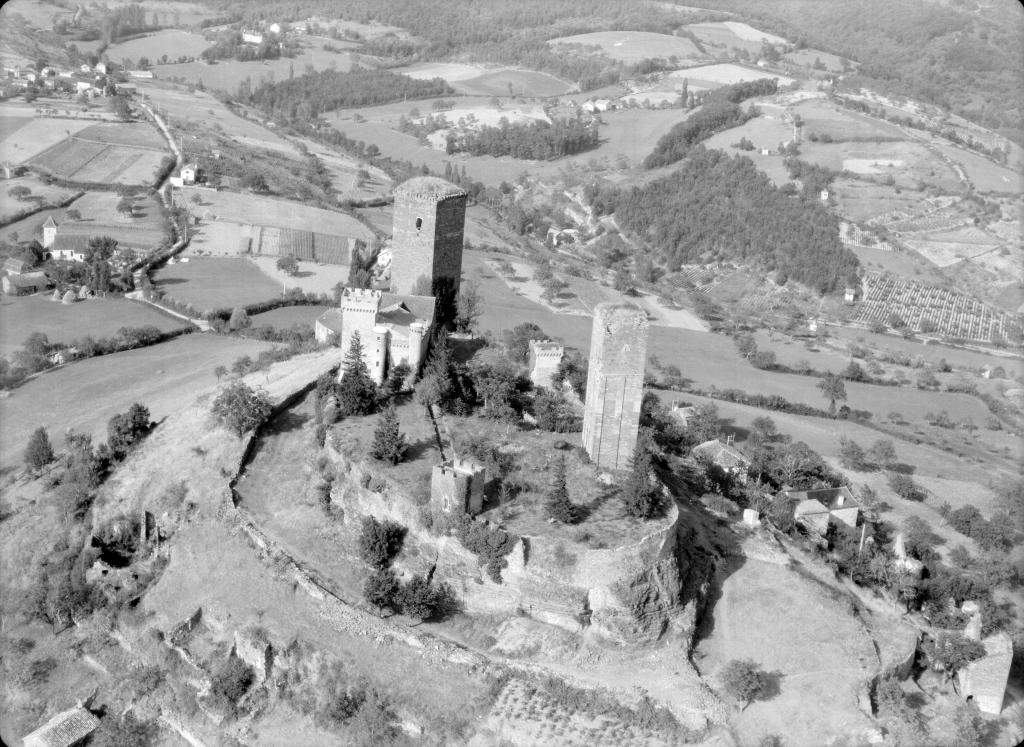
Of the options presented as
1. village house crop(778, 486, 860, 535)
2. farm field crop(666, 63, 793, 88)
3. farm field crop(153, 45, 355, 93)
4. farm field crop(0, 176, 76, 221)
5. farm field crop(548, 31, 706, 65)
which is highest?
farm field crop(548, 31, 706, 65)

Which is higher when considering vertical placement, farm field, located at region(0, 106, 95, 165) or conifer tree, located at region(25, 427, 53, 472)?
farm field, located at region(0, 106, 95, 165)

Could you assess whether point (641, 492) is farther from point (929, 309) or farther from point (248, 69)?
point (248, 69)

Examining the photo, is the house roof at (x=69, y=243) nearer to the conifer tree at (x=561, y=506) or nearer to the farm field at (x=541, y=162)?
the conifer tree at (x=561, y=506)

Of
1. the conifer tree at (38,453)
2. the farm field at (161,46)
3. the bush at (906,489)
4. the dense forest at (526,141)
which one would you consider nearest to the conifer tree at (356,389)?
the conifer tree at (38,453)

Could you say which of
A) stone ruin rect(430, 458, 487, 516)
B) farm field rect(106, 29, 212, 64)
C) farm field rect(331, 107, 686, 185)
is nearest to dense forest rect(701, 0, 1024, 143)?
farm field rect(331, 107, 686, 185)

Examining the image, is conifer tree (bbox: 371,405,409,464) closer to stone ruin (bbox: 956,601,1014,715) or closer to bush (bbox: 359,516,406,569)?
bush (bbox: 359,516,406,569)

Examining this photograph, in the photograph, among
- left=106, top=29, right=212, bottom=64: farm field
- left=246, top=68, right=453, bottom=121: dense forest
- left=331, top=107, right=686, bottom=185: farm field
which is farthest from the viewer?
left=106, top=29, right=212, bottom=64: farm field
